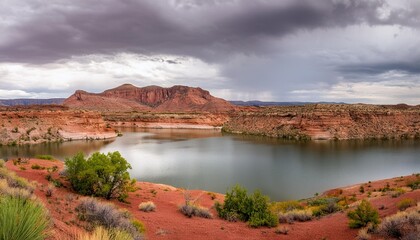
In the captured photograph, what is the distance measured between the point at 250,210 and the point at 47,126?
5196cm

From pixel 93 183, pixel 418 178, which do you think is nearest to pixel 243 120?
pixel 418 178

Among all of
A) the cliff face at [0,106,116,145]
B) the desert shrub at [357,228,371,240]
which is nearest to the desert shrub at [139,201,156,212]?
the desert shrub at [357,228,371,240]

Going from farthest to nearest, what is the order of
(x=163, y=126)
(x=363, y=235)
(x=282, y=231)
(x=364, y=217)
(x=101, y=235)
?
(x=163, y=126) → (x=282, y=231) → (x=364, y=217) → (x=363, y=235) → (x=101, y=235)

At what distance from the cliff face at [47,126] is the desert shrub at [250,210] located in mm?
45716

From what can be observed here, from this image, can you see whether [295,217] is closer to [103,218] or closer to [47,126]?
[103,218]

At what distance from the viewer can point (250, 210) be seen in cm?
1339

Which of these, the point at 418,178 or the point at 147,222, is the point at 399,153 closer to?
the point at 418,178

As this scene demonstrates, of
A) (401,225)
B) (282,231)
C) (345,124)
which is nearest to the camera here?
(401,225)

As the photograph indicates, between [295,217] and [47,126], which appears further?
[47,126]

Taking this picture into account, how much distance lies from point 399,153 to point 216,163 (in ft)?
87.2

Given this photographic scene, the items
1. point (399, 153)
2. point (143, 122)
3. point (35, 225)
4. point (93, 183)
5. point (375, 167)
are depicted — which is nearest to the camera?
point (35, 225)

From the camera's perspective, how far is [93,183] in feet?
49.3

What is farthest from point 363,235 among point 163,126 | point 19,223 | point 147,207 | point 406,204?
point 163,126

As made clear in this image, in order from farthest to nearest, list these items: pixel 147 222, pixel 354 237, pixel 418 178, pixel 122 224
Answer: pixel 418 178
pixel 147 222
pixel 354 237
pixel 122 224
